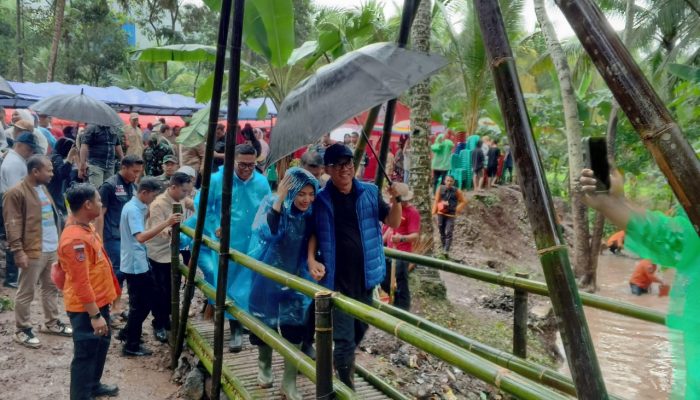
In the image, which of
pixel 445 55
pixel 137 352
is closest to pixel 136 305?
pixel 137 352

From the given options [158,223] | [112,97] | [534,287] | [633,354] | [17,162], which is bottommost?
[633,354]

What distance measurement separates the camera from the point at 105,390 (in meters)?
3.87

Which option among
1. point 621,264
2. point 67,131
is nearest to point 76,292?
point 67,131

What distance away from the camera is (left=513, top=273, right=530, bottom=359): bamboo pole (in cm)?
279

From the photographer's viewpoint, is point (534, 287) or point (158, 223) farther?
point (158, 223)

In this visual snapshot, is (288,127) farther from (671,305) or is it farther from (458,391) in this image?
(458,391)

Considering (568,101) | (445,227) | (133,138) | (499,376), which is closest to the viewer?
(499,376)

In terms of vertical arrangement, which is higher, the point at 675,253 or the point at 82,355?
the point at 675,253

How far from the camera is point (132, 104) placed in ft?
46.3

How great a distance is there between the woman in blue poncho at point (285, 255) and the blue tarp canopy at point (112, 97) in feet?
34.4

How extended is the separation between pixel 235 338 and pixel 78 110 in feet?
14.8

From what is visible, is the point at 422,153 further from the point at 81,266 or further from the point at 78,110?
the point at 81,266

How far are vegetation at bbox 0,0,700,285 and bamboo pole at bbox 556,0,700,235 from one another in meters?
3.37

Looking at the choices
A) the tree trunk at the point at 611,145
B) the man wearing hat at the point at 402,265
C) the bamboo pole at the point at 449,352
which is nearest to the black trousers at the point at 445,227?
the tree trunk at the point at 611,145
